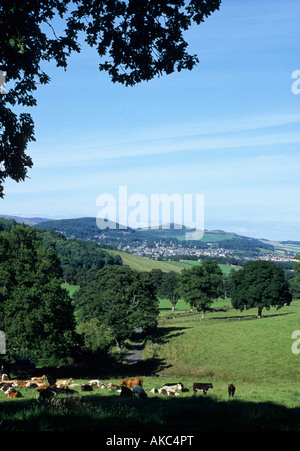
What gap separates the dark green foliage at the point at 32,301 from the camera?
3303 cm

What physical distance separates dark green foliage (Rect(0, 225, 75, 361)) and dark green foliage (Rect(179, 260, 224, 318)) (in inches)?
2271

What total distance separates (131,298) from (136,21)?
60634 mm

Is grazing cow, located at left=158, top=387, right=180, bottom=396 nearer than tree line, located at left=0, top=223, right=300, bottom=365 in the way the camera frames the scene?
Yes

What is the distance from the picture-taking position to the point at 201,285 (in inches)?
3593

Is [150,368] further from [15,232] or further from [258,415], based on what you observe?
[258,415]

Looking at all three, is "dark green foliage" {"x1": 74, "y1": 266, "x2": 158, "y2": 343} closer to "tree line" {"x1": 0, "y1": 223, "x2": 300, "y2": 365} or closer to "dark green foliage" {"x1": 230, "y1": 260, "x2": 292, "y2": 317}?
"tree line" {"x1": 0, "y1": 223, "x2": 300, "y2": 365}

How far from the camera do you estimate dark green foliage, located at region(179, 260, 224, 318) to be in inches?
3588

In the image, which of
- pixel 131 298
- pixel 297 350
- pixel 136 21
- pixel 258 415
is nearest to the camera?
pixel 258 415

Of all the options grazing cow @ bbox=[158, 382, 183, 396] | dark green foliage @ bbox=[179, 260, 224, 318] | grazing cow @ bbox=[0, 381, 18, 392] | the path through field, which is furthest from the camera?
dark green foliage @ bbox=[179, 260, 224, 318]

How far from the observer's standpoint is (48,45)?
11477mm

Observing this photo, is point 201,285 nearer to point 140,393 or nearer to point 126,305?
point 126,305

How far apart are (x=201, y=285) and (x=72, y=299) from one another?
185 feet

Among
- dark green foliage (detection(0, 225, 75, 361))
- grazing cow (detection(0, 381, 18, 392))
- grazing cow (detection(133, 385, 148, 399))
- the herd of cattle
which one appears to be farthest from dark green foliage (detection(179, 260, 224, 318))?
grazing cow (detection(133, 385, 148, 399))
